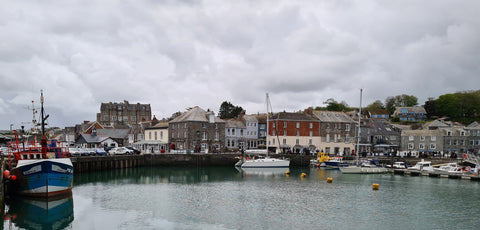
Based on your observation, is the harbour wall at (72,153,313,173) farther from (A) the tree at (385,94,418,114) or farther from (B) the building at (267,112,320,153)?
(A) the tree at (385,94,418,114)

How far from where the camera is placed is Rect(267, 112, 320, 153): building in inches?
3073

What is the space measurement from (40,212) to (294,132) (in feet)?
185

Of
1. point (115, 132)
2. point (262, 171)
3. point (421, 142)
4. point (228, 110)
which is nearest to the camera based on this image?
point (262, 171)

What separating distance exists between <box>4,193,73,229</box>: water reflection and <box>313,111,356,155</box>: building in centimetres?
5677

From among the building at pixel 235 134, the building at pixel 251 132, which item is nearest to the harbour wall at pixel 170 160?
the building at pixel 235 134

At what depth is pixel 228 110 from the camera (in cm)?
11400

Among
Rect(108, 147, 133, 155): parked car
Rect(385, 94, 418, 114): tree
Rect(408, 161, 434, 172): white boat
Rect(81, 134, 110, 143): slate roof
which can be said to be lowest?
Rect(408, 161, 434, 172): white boat

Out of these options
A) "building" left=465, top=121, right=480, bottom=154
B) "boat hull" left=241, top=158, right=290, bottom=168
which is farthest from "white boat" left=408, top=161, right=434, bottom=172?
"boat hull" left=241, top=158, right=290, bottom=168

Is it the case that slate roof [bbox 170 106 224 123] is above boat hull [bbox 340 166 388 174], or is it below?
above

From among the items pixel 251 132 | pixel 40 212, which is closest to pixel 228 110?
pixel 251 132

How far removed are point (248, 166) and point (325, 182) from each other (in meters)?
18.1

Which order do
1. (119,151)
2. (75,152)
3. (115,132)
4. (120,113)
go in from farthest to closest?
1. (120,113)
2. (115,132)
3. (119,151)
4. (75,152)

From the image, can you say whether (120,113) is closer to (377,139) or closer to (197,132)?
(197,132)

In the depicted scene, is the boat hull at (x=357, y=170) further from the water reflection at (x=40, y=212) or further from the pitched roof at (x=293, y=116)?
the water reflection at (x=40, y=212)
